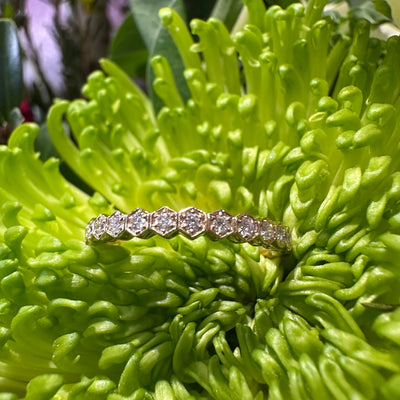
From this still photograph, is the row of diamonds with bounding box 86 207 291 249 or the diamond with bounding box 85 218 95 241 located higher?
the row of diamonds with bounding box 86 207 291 249

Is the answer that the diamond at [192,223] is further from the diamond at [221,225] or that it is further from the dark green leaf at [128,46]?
the dark green leaf at [128,46]

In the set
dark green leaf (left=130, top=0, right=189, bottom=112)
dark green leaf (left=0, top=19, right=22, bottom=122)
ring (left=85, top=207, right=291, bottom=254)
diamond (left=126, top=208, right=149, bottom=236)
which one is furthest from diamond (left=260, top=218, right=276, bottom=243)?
dark green leaf (left=0, top=19, right=22, bottom=122)

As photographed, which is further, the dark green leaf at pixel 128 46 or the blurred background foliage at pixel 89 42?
the dark green leaf at pixel 128 46

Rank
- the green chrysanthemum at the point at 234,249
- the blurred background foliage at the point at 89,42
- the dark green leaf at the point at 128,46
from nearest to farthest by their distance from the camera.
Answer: the green chrysanthemum at the point at 234,249
the blurred background foliage at the point at 89,42
the dark green leaf at the point at 128,46

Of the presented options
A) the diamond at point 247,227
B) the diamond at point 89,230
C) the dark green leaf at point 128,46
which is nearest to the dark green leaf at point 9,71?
the dark green leaf at point 128,46

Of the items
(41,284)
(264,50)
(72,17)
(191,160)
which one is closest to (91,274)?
(41,284)

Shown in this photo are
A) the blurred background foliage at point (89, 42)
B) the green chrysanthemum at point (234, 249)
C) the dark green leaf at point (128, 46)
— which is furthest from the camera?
the dark green leaf at point (128, 46)

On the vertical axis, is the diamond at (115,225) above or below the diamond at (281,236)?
above

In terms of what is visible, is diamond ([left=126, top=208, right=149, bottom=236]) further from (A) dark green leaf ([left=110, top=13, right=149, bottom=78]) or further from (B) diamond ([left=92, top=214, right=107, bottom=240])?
(A) dark green leaf ([left=110, top=13, right=149, bottom=78])
